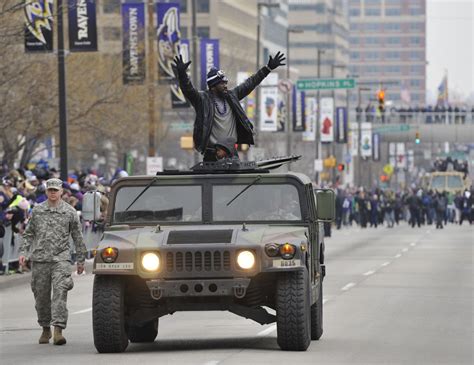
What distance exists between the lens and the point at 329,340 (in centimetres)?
1694

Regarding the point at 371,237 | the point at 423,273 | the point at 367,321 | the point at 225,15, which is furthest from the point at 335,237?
the point at 225,15

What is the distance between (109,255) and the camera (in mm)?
14984

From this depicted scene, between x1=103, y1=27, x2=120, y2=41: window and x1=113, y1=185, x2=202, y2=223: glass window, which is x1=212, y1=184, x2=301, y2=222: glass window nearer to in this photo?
x1=113, y1=185, x2=202, y2=223: glass window

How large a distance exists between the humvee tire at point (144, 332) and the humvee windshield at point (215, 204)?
4.34 ft

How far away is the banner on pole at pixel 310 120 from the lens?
85.4 meters

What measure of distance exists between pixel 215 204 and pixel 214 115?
3.91ft

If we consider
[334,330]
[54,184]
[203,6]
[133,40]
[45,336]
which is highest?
[203,6]

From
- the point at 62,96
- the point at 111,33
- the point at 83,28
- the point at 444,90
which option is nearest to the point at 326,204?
the point at 62,96

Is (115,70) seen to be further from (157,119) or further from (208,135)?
(208,135)

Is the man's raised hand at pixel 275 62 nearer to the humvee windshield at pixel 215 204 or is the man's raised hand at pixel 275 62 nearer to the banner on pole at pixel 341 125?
the humvee windshield at pixel 215 204

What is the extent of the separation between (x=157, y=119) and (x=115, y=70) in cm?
1225

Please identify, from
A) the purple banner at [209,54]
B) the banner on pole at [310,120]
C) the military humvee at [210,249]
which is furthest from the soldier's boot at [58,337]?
the banner on pole at [310,120]

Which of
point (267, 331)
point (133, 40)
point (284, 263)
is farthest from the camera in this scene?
point (133, 40)

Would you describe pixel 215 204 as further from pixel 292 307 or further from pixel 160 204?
pixel 292 307
